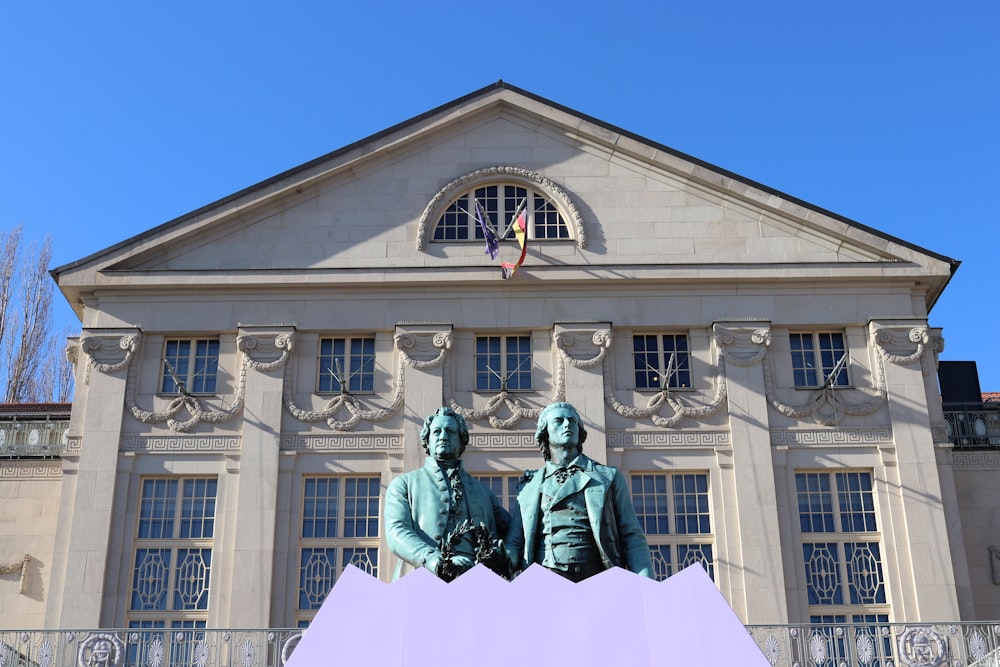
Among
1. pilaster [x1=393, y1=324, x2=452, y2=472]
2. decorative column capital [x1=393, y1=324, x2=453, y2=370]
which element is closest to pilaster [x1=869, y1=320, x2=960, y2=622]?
decorative column capital [x1=393, y1=324, x2=453, y2=370]

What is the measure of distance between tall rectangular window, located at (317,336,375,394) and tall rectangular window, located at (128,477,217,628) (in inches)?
126

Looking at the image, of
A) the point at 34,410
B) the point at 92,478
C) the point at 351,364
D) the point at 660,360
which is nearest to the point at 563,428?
the point at 660,360

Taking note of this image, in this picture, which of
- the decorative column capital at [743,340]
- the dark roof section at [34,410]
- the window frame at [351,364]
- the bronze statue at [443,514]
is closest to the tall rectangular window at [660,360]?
the decorative column capital at [743,340]

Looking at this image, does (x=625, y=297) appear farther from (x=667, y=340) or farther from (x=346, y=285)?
(x=346, y=285)

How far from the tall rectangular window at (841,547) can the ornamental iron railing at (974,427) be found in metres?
3.25

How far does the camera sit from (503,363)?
28.2 m

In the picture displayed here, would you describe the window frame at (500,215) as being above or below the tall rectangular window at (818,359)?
above

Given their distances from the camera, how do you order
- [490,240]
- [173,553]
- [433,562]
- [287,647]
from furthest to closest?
[490,240]
[173,553]
[287,647]
[433,562]

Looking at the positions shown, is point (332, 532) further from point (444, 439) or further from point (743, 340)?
point (444, 439)

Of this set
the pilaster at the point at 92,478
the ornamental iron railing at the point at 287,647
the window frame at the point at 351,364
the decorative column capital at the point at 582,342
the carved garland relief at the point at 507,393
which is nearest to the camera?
the ornamental iron railing at the point at 287,647

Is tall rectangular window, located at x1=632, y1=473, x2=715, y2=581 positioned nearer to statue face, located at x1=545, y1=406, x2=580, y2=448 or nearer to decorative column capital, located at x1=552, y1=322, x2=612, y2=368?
decorative column capital, located at x1=552, y1=322, x2=612, y2=368

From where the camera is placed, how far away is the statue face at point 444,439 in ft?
31.7

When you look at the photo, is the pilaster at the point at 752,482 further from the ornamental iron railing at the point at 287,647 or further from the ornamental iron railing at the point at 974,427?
the ornamental iron railing at the point at 287,647

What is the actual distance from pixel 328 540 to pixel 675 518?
22.9ft
